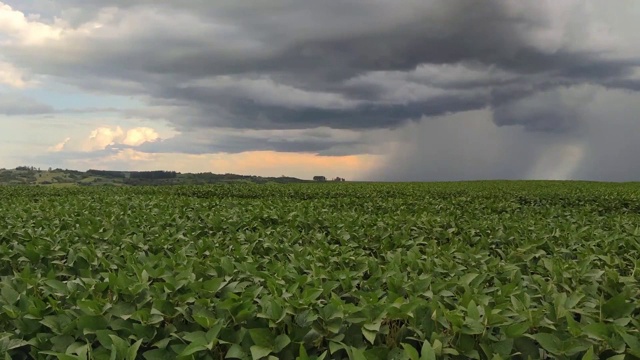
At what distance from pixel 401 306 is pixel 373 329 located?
0.88 feet

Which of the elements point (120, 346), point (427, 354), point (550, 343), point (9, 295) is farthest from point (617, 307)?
point (9, 295)

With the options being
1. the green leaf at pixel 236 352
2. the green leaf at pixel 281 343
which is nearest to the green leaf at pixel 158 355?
the green leaf at pixel 236 352

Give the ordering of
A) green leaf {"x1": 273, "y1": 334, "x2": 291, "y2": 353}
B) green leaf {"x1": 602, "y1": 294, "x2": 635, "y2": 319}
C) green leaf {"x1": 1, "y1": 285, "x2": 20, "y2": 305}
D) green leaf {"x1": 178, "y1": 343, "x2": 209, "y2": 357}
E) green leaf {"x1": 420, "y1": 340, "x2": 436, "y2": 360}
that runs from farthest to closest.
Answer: green leaf {"x1": 1, "y1": 285, "x2": 20, "y2": 305}, green leaf {"x1": 602, "y1": 294, "x2": 635, "y2": 319}, green leaf {"x1": 273, "y1": 334, "x2": 291, "y2": 353}, green leaf {"x1": 178, "y1": 343, "x2": 209, "y2": 357}, green leaf {"x1": 420, "y1": 340, "x2": 436, "y2": 360}

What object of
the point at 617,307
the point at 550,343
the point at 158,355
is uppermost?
the point at 617,307

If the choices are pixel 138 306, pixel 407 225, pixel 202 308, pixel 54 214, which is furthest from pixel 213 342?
pixel 54 214

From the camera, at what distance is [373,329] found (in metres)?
2.96

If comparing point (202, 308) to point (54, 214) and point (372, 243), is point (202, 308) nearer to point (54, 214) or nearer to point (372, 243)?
point (372, 243)

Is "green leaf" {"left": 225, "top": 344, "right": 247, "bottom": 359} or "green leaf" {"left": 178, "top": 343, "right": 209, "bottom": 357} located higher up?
"green leaf" {"left": 178, "top": 343, "right": 209, "bottom": 357}

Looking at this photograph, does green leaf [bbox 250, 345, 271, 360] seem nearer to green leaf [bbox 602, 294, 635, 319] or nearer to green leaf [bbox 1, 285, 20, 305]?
green leaf [bbox 1, 285, 20, 305]

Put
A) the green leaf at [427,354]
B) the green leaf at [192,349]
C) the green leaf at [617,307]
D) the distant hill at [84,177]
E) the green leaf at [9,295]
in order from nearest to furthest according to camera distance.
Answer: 1. the green leaf at [427,354]
2. the green leaf at [192,349]
3. the green leaf at [617,307]
4. the green leaf at [9,295]
5. the distant hill at [84,177]

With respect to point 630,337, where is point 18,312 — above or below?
below

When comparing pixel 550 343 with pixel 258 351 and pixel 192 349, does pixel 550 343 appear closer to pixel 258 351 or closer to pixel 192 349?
pixel 258 351

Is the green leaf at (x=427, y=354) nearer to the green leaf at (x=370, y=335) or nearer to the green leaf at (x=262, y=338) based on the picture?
the green leaf at (x=370, y=335)

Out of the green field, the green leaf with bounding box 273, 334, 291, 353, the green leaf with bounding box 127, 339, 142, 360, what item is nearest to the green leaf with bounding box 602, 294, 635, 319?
the green field
